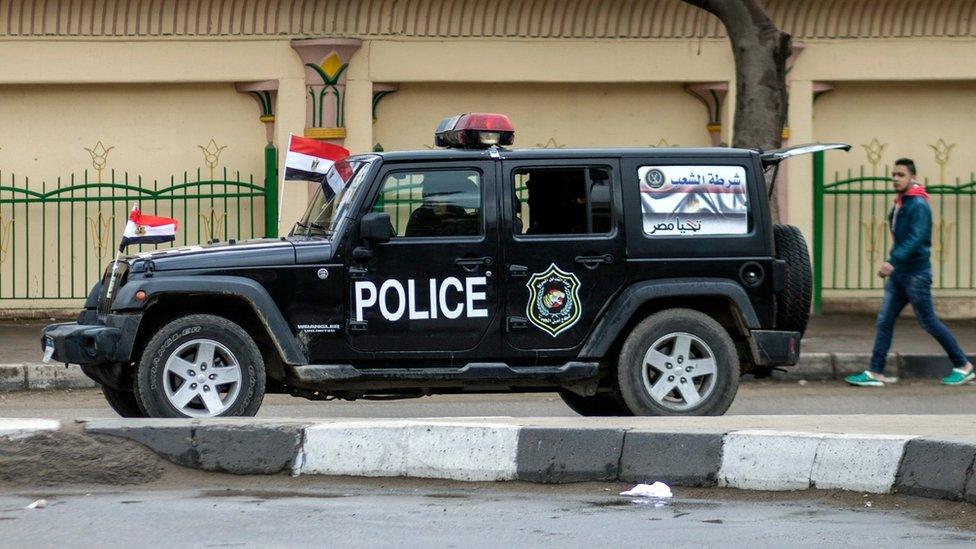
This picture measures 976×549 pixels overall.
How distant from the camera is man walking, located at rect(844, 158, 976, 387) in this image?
11.8m

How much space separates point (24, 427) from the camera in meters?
7.25

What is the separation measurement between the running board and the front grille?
3.34ft

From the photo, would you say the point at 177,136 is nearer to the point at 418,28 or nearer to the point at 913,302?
the point at 418,28

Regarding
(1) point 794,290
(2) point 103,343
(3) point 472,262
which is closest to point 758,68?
(1) point 794,290

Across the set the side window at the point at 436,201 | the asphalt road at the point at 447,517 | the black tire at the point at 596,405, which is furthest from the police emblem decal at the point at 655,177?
the asphalt road at the point at 447,517

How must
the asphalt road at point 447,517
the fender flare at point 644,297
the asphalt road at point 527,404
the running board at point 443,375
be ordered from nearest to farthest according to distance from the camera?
the asphalt road at point 447,517 → the running board at point 443,375 → the fender flare at point 644,297 → the asphalt road at point 527,404

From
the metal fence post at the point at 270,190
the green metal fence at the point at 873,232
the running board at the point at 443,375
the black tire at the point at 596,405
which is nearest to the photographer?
the running board at the point at 443,375

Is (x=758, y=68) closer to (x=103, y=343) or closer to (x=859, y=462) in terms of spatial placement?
(x=103, y=343)

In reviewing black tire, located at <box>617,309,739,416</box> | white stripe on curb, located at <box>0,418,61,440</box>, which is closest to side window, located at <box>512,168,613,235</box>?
black tire, located at <box>617,309,739,416</box>

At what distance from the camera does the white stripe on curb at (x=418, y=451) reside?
7.28 meters

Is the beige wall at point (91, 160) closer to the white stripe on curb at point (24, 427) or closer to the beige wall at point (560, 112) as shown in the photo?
the beige wall at point (560, 112)

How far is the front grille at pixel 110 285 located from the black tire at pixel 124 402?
1.51 ft

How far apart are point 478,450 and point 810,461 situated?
Result: 1443mm

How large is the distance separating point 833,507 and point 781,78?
7423 millimetres
